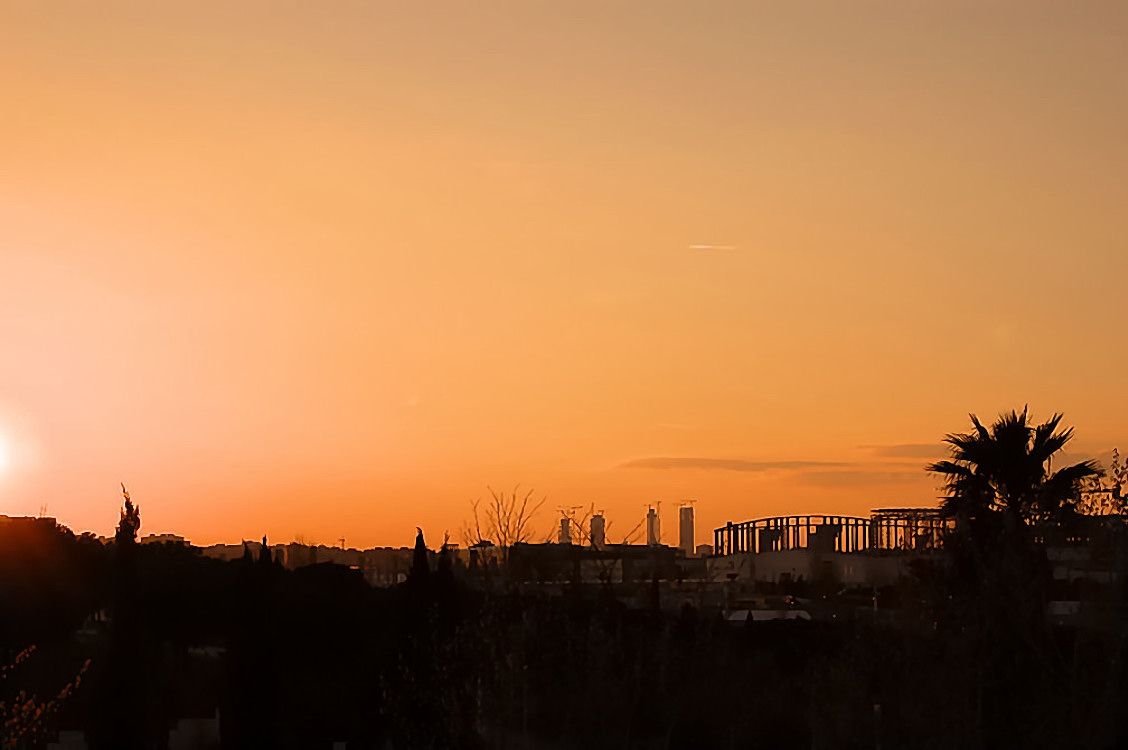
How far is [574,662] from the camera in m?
38.5

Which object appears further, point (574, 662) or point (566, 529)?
point (566, 529)

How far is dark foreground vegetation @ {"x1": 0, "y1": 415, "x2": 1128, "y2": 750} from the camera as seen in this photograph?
1326 inches

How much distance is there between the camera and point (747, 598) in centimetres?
8256

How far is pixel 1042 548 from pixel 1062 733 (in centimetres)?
680

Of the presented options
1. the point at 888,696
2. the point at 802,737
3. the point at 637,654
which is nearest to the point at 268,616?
the point at 637,654

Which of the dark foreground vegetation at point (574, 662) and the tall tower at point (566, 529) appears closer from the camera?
the dark foreground vegetation at point (574, 662)

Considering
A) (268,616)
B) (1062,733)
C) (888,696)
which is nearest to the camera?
(1062,733)

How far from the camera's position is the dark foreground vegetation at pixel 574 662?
3369cm

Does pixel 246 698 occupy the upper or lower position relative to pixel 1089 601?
lower

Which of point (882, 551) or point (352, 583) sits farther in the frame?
point (882, 551)

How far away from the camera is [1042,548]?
124 feet

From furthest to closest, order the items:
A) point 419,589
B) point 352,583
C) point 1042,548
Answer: point 352,583
point 419,589
point 1042,548

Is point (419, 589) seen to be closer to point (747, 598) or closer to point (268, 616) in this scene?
point (268, 616)

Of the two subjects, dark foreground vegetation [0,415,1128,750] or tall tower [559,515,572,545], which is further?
tall tower [559,515,572,545]
